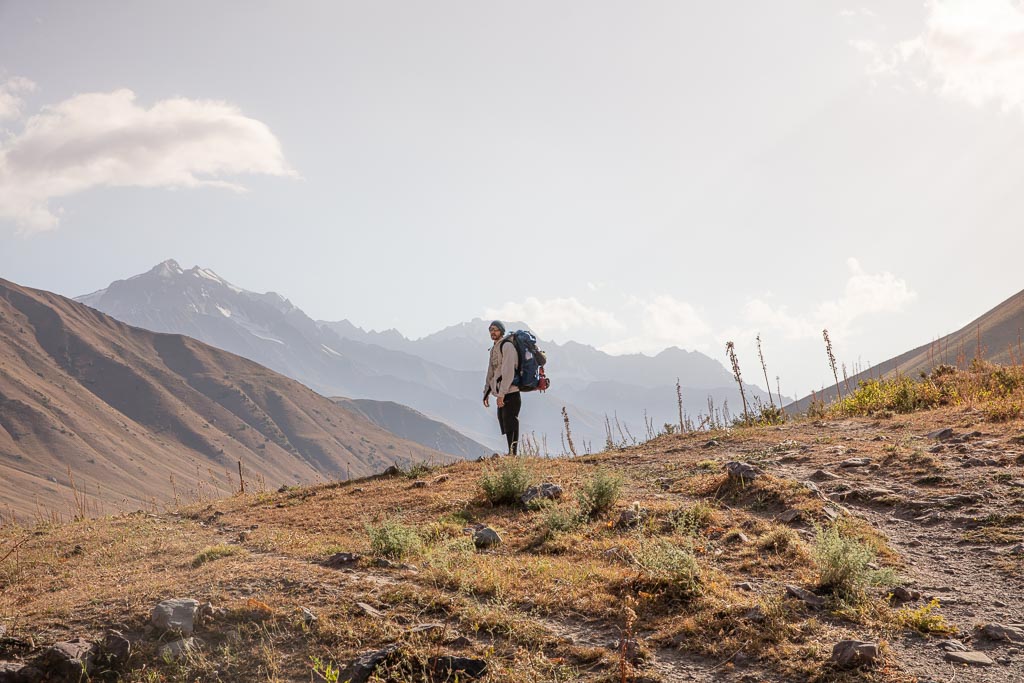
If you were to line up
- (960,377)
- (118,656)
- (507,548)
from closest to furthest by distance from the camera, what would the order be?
1. (118,656)
2. (507,548)
3. (960,377)

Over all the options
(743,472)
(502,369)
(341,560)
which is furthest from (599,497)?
(502,369)

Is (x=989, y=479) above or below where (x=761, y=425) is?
below

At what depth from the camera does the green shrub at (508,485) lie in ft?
32.0

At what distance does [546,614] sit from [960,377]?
1314cm

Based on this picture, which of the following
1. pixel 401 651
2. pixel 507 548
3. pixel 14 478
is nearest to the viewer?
pixel 401 651

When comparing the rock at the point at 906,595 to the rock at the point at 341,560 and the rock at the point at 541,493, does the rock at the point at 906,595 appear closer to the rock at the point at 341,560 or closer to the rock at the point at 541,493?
the rock at the point at 541,493

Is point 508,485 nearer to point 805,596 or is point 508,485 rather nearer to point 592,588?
point 592,588

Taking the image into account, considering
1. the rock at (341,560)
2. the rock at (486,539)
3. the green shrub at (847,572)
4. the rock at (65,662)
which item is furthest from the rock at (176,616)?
the green shrub at (847,572)

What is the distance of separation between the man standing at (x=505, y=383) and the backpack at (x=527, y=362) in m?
0.08

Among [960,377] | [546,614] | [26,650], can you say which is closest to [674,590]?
[546,614]

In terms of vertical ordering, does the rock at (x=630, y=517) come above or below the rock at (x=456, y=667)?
above

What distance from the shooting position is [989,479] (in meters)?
7.88

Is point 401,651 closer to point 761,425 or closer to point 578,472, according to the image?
point 578,472

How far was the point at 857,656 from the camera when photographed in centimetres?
441
